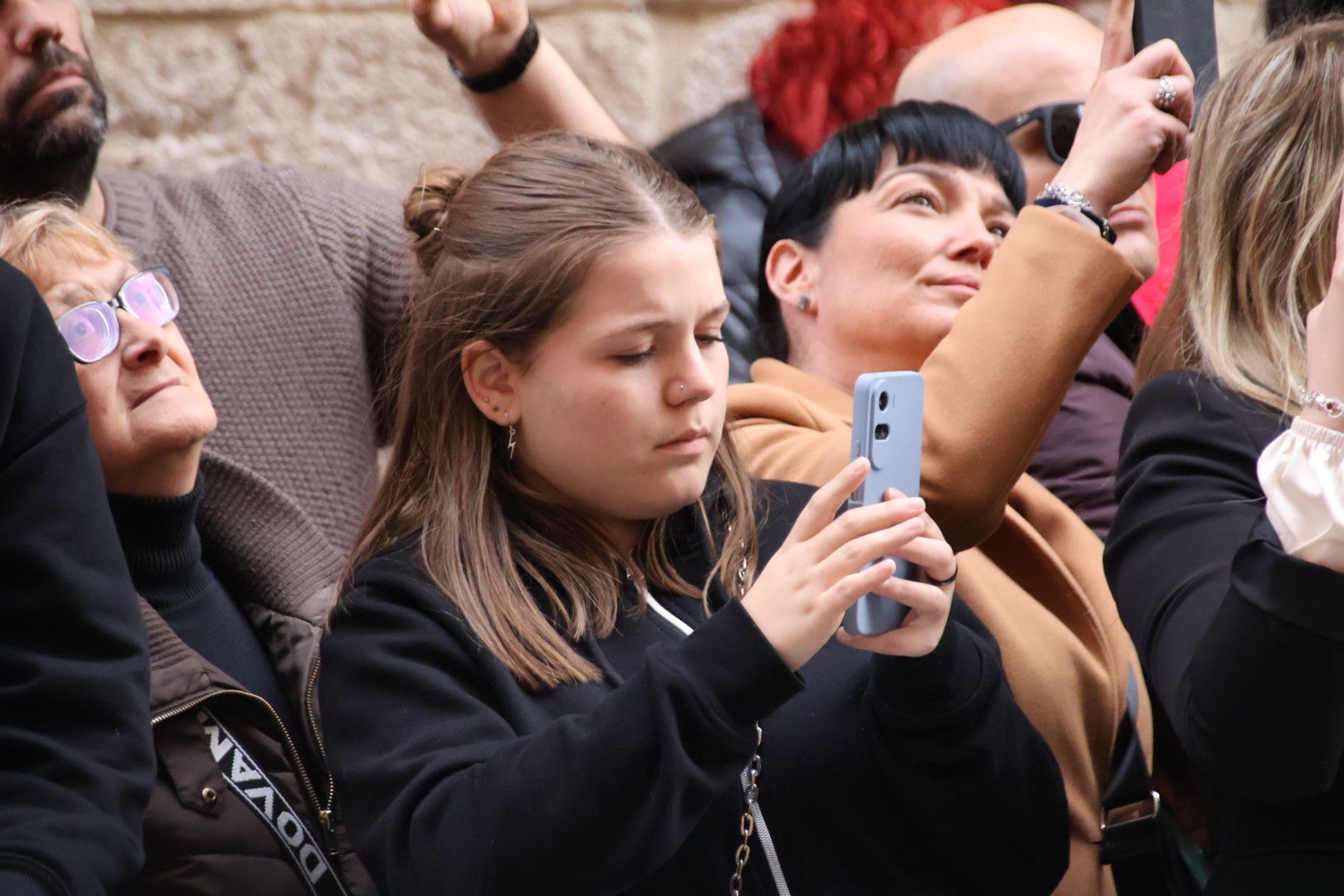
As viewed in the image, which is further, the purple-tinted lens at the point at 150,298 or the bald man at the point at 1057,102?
the bald man at the point at 1057,102

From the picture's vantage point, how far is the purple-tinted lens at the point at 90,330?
5.54ft

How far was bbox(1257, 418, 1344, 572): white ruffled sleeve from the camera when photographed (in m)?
1.26

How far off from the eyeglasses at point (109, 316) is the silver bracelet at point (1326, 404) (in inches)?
45.4

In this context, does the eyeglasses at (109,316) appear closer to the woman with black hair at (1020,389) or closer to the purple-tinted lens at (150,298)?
the purple-tinted lens at (150,298)

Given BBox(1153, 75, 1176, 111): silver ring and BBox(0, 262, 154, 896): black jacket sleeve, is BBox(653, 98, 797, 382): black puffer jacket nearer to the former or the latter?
BBox(1153, 75, 1176, 111): silver ring

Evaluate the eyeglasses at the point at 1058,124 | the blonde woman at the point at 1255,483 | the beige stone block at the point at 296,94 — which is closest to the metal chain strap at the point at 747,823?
the blonde woman at the point at 1255,483

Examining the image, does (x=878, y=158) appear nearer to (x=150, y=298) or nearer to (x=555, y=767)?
(x=150, y=298)

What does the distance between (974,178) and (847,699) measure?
98cm

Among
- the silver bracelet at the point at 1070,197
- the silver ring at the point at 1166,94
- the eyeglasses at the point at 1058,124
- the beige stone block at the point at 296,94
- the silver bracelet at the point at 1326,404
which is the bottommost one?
the beige stone block at the point at 296,94

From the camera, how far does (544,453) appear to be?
154 centimetres

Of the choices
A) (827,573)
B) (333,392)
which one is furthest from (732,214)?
(827,573)

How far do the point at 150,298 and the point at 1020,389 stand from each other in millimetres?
949

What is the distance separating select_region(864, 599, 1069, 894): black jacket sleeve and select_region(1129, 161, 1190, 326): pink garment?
3.71ft

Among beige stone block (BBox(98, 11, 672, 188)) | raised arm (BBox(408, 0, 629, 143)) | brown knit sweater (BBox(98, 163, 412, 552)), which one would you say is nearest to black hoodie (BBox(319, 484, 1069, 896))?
brown knit sweater (BBox(98, 163, 412, 552))
